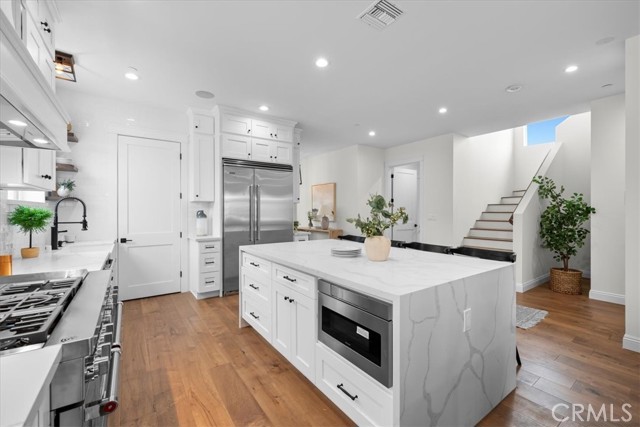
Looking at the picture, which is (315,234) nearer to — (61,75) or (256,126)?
(256,126)

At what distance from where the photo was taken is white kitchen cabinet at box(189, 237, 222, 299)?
396cm

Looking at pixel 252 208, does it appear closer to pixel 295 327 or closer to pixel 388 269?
pixel 295 327

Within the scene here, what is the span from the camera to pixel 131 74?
3098 mm

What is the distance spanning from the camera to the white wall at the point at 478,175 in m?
5.45

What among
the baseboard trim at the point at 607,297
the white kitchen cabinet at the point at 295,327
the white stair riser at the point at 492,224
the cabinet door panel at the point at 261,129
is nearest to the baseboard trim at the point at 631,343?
the baseboard trim at the point at 607,297

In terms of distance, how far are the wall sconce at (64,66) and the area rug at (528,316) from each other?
531 cm

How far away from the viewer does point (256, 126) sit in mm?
4414

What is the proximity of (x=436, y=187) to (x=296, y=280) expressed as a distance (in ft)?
14.9

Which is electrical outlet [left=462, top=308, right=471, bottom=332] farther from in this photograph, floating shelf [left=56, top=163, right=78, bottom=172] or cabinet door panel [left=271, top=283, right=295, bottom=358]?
floating shelf [left=56, top=163, right=78, bottom=172]

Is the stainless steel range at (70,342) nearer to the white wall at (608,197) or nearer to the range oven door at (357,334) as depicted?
the range oven door at (357,334)

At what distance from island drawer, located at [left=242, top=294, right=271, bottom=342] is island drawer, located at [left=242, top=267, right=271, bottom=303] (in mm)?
52

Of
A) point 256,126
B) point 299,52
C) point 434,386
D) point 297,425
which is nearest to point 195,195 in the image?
point 256,126

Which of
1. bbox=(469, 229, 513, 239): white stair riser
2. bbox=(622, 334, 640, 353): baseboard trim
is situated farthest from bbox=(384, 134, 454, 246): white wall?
bbox=(622, 334, 640, 353): baseboard trim

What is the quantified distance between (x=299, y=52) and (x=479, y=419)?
3.14 m
